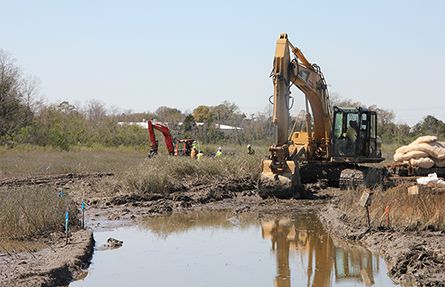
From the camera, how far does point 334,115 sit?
25.6 m

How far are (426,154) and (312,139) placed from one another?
12.6ft

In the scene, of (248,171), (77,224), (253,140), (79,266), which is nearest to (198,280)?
(79,266)

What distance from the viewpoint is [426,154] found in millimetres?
25891

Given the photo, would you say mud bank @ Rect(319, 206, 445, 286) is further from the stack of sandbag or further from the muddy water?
the stack of sandbag

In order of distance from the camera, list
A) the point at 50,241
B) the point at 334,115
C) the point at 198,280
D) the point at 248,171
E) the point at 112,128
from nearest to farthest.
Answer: the point at 198,280 < the point at 50,241 < the point at 334,115 < the point at 248,171 < the point at 112,128

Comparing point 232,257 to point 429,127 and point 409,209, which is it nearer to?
point 409,209

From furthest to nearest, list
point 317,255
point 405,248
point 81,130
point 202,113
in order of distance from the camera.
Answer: point 202,113, point 81,130, point 317,255, point 405,248

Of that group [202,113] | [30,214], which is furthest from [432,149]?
[202,113]

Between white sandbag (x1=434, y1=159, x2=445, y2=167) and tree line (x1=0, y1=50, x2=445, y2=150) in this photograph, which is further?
tree line (x1=0, y1=50, x2=445, y2=150)

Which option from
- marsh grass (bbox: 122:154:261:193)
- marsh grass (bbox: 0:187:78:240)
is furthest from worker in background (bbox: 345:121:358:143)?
marsh grass (bbox: 0:187:78:240)

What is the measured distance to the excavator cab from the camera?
25.7m

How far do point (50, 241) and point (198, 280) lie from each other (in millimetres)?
4133

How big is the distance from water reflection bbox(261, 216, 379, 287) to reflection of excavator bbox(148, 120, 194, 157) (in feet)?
50.0

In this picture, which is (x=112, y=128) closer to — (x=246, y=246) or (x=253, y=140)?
(x=253, y=140)
